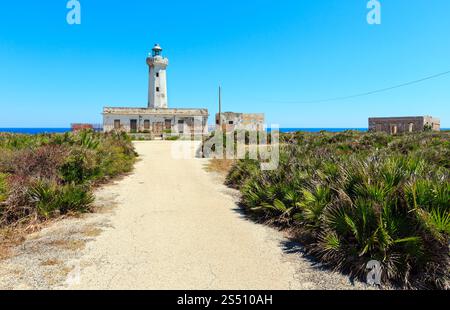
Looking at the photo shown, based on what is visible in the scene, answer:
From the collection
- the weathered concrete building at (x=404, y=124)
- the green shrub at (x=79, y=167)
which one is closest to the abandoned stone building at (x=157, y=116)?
the weathered concrete building at (x=404, y=124)

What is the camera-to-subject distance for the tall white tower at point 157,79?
50.6 metres

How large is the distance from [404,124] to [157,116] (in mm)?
35043

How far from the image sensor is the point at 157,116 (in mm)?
47094

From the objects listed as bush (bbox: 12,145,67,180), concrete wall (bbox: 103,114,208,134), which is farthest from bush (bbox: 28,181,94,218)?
concrete wall (bbox: 103,114,208,134)

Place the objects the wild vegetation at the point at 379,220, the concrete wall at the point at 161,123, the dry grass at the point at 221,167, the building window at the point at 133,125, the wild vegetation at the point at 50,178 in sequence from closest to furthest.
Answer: the wild vegetation at the point at 379,220
the wild vegetation at the point at 50,178
the dry grass at the point at 221,167
the concrete wall at the point at 161,123
the building window at the point at 133,125

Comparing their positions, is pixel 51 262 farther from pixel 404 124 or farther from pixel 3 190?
pixel 404 124

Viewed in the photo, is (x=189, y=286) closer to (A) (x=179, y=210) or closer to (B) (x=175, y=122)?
(A) (x=179, y=210)

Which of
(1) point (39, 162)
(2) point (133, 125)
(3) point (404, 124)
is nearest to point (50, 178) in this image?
(1) point (39, 162)

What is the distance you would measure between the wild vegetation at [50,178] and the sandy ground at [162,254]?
57 centimetres

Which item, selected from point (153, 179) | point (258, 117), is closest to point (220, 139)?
point (153, 179)

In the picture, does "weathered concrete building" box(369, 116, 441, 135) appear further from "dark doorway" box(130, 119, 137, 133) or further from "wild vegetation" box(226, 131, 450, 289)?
"dark doorway" box(130, 119, 137, 133)

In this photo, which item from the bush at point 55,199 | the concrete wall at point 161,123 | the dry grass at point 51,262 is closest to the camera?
the dry grass at point 51,262

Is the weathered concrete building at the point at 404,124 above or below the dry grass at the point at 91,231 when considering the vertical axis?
above

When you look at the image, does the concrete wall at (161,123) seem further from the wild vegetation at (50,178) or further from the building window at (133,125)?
the wild vegetation at (50,178)
